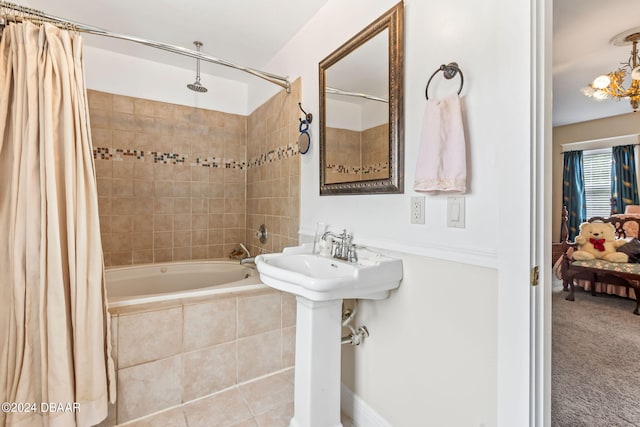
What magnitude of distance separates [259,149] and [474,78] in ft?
7.03

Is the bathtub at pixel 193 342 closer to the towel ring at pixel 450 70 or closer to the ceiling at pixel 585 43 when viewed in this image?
the towel ring at pixel 450 70

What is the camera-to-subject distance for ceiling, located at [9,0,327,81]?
186 centimetres

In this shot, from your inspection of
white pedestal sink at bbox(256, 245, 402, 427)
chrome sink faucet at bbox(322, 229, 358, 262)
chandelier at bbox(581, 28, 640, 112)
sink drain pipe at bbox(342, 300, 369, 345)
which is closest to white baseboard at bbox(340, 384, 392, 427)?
white pedestal sink at bbox(256, 245, 402, 427)

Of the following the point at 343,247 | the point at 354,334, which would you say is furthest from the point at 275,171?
the point at 354,334

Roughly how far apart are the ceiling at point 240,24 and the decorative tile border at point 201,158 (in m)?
0.84

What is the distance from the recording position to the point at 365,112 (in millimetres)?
1509

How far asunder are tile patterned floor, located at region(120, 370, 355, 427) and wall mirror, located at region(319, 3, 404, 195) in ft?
4.07

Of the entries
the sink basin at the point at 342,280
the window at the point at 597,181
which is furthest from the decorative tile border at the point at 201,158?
the window at the point at 597,181

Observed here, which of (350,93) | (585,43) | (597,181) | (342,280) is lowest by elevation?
(342,280)

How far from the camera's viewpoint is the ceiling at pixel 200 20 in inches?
73.1

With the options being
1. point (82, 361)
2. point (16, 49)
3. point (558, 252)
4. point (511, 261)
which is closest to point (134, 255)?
point (82, 361)

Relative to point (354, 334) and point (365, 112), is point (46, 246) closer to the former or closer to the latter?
point (354, 334)

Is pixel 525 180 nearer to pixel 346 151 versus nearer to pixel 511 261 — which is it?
pixel 511 261

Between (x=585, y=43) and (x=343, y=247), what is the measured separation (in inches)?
112
